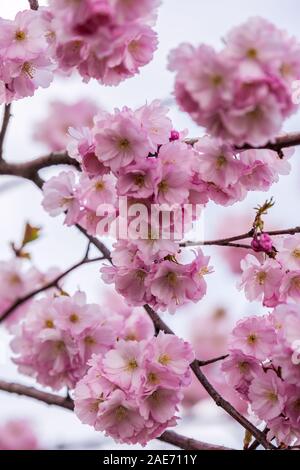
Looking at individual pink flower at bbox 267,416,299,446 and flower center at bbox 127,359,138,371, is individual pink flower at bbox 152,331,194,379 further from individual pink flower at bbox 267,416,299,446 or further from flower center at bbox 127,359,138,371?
individual pink flower at bbox 267,416,299,446

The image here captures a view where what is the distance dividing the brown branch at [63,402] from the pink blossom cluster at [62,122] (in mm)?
2542

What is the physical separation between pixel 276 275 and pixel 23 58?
0.89 metres

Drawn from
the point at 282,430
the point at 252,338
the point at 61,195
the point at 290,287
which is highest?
the point at 61,195

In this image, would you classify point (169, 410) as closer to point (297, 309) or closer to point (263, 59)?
point (297, 309)

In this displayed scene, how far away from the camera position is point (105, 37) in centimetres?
146

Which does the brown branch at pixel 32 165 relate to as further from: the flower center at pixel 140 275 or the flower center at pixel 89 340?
the flower center at pixel 140 275

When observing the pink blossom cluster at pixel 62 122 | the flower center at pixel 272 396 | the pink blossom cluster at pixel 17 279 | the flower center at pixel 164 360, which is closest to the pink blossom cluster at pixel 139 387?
the flower center at pixel 164 360

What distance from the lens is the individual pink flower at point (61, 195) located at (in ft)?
7.00

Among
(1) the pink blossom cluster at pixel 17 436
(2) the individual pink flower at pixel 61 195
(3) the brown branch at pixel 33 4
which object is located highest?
(3) the brown branch at pixel 33 4

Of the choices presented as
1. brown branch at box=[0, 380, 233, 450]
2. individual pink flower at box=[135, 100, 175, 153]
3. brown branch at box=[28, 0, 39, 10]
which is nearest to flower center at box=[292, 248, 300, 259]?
individual pink flower at box=[135, 100, 175, 153]

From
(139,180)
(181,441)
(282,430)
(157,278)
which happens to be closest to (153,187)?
(139,180)

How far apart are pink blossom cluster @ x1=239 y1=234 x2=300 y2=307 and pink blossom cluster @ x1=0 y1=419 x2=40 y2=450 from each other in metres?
2.44

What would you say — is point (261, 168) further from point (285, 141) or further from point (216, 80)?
point (216, 80)
